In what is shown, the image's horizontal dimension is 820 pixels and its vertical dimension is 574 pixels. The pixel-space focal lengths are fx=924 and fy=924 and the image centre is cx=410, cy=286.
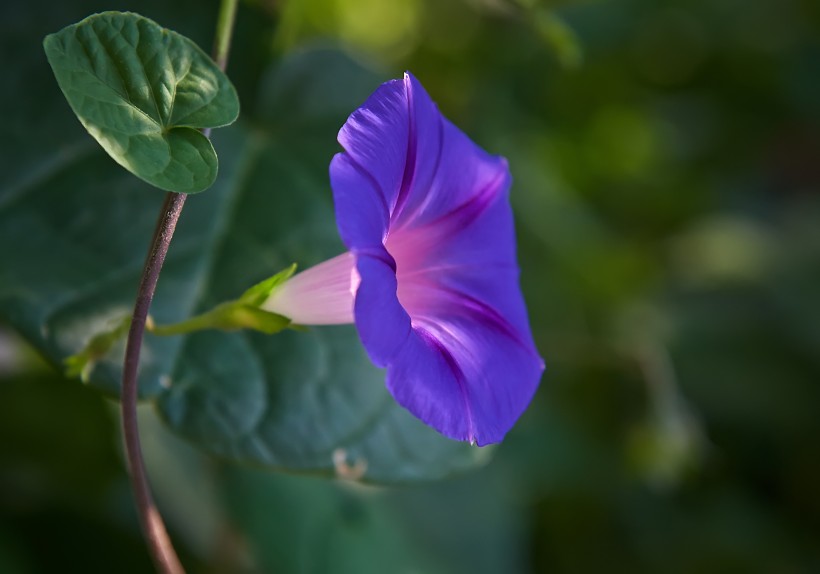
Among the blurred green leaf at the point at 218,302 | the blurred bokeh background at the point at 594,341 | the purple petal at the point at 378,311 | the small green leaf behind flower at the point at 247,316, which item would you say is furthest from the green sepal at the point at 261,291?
the blurred bokeh background at the point at 594,341

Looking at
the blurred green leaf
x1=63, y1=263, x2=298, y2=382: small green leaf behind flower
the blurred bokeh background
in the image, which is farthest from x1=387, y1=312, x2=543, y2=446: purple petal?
the blurred bokeh background

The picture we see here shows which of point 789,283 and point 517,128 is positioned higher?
point 517,128

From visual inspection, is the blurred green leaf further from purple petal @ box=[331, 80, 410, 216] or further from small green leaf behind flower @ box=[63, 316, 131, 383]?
purple petal @ box=[331, 80, 410, 216]

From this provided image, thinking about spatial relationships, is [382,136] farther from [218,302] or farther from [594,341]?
[594,341]

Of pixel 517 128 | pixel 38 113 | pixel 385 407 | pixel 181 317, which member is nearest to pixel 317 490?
pixel 385 407

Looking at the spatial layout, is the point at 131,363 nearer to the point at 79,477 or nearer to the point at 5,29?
the point at 5,29
